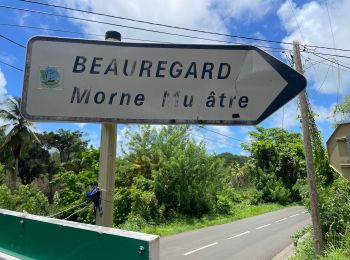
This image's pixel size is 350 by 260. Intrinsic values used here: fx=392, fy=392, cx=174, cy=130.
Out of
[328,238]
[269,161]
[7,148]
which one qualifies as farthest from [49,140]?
[328,238]

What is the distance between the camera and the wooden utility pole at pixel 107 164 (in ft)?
7.31

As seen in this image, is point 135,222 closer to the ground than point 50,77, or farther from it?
closer to the ground

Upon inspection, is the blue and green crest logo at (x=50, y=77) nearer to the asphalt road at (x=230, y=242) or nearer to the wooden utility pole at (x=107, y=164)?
the wooden utility pole at (x=107, y=164)

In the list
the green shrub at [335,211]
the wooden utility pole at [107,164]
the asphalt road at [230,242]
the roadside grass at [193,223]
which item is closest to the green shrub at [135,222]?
the roadside grass at [193,223]

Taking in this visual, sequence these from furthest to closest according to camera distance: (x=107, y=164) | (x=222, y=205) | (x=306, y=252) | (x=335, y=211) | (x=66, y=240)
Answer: (x=222, y=205)
(x=335, y=211)
(x=306, y=252)
(x=66, y=240)
(x=107, y=164)

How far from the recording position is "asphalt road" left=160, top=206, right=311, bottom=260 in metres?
14.6

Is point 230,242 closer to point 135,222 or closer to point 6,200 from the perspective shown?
point 135,222

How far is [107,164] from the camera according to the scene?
224 centimetres

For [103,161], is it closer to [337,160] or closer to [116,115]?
[116,115]

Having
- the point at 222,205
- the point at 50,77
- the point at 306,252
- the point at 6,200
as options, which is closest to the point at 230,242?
the point at 306,252

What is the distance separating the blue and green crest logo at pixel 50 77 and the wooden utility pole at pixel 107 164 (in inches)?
13.5

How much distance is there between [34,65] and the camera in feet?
6.78

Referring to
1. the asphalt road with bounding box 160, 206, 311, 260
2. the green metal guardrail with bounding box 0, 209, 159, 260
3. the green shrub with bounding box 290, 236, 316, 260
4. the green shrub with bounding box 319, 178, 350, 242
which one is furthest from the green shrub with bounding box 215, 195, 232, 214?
the green metal guardrail with bounding box 0, 209, 159, 260

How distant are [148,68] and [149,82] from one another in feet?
0.25
